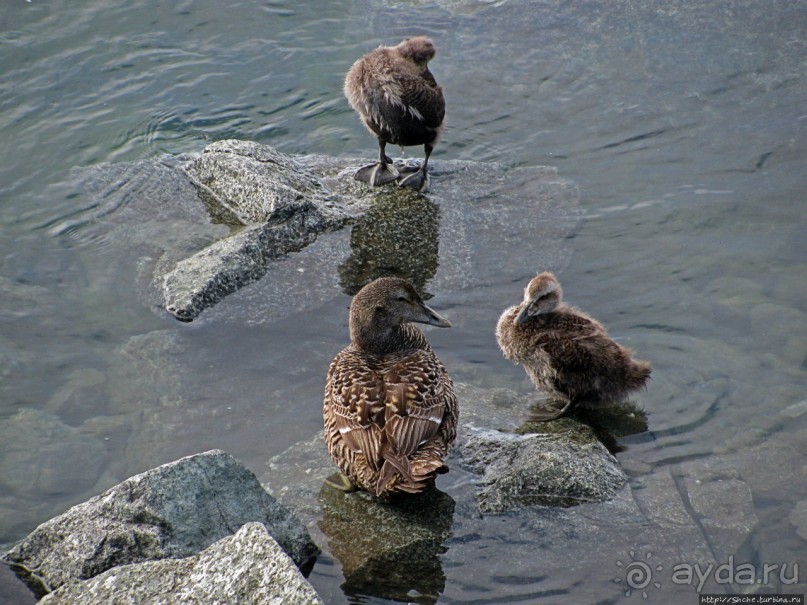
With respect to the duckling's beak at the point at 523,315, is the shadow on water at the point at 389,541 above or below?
below

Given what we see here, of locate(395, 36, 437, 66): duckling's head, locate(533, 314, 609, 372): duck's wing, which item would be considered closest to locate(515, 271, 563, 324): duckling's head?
locate(533, 314, 609, 372): duck's wing

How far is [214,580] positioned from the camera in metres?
3.77

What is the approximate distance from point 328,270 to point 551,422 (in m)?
2.46

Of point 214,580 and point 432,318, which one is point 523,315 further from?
point 214,580

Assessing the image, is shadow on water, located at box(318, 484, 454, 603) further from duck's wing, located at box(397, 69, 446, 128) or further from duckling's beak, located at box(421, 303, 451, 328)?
duck's wing, located at box(397, 69, 446, 128)

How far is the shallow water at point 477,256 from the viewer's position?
17.9ft

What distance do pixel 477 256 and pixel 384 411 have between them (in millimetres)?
3017

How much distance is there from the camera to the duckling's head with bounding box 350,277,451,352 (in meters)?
5.51

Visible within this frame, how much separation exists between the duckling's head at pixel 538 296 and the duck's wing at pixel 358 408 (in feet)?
4.36

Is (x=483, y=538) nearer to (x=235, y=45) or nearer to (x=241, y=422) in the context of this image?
(x=241, y=422)

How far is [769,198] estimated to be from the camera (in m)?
8.09

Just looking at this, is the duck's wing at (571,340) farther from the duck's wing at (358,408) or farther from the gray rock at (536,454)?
the duck's wing at (358,408)

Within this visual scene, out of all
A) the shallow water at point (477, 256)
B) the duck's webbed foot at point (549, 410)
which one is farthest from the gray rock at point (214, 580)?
the duck's webbed foot at point (549, 410)

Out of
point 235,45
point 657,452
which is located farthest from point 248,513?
point 235,45
